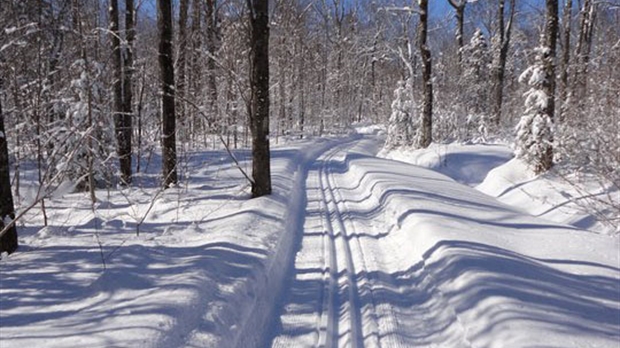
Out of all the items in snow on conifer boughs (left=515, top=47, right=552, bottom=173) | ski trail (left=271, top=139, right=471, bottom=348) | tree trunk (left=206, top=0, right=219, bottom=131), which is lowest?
ski trail (left=271, top=139, right=471, bottom=348)

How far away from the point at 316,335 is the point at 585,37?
1103 inches

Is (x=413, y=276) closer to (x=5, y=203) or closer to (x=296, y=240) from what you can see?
(x=296, y=240)

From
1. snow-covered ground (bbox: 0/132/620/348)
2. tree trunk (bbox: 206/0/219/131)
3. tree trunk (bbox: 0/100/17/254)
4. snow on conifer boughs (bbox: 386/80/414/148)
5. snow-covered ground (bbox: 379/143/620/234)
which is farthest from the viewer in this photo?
snow on conifer boughs (bbox: 386/80/414/148)

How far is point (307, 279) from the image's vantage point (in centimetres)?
548

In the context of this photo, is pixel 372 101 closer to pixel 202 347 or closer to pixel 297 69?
pixel 297 69

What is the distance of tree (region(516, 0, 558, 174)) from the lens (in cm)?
A: 1157

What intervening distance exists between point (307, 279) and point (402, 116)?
19033 mm

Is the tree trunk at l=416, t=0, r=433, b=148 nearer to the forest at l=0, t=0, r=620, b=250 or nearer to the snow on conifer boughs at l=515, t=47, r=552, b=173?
the forest at l=0, t=0, r=620, b=250

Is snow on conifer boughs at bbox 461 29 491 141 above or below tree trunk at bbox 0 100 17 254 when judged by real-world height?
above

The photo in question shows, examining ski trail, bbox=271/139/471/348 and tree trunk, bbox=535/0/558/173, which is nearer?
ski trail, bbox=271/139/471/348

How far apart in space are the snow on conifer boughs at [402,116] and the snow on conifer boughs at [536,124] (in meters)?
10.8

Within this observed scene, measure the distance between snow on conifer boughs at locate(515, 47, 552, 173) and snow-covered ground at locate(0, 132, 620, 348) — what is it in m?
4.20

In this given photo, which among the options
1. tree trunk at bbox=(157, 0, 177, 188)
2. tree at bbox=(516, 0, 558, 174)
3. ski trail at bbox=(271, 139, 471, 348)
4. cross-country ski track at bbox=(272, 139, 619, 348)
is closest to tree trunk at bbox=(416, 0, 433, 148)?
tree at bbox=(516, 0, 558, 174)

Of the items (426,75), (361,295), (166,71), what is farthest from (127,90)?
(426,75)
